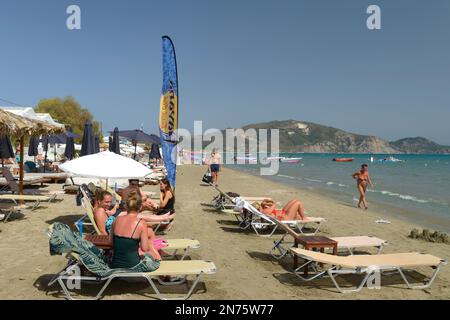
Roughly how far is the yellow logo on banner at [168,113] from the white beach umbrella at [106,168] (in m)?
1.06

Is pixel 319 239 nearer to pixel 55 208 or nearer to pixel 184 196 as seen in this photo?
pixel 55 208

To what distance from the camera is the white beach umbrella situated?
24.1ft

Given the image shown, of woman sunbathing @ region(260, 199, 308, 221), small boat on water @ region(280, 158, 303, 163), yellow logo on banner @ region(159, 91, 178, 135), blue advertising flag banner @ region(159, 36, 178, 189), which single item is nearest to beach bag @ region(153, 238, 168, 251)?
blue advertising flag banner @ region(159, 36, 178, 189)

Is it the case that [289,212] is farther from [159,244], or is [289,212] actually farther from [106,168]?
[106,168]

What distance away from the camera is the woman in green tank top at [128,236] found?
4.41m

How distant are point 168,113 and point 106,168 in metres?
1.61

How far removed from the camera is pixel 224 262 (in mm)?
6207

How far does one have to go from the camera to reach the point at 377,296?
483 cm

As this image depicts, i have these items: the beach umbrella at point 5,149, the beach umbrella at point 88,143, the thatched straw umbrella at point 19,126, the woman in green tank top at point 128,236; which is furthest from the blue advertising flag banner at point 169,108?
the beach umbrella at point 5,149

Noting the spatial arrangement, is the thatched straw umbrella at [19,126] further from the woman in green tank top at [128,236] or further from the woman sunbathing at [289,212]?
the woman sunbathing at [289,212]

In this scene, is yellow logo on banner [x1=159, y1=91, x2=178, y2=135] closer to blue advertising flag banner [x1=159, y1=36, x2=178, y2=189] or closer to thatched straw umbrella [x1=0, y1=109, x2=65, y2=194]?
blue advertising flag banner [x1=159, y1=36, x2=178, y2=189]

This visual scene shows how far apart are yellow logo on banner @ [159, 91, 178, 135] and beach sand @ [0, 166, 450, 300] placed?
2268mm

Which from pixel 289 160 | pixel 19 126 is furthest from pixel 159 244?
pixel 289 160
